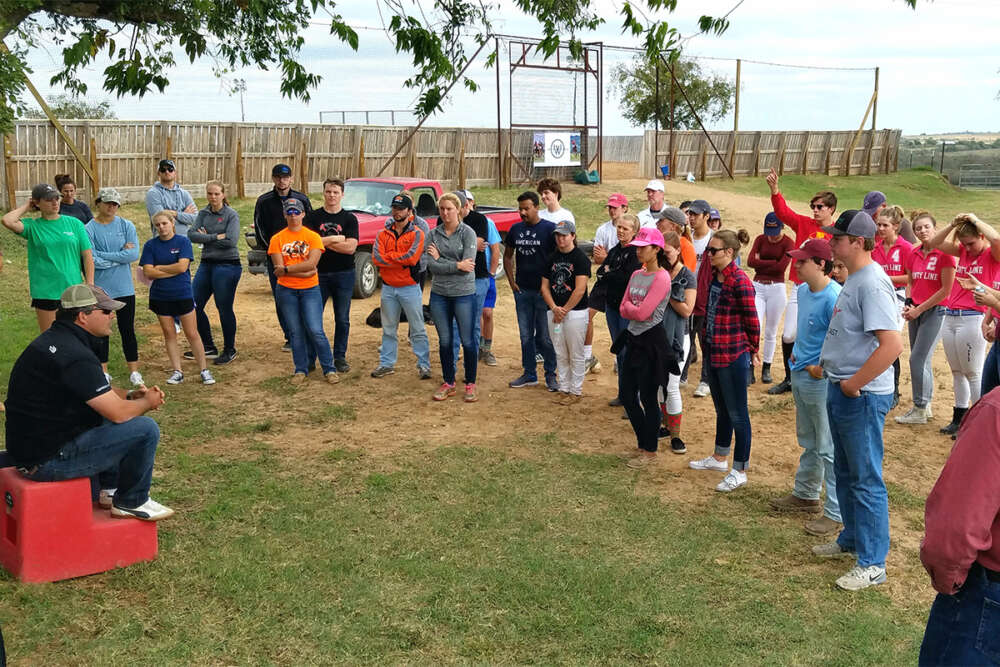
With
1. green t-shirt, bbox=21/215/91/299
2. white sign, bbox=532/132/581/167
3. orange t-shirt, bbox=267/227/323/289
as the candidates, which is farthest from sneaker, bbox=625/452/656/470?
white sign, bbox=532/132/581/167

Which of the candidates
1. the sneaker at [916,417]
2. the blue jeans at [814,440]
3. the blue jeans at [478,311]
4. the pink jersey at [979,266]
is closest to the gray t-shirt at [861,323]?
the blue jeans at [814,440]

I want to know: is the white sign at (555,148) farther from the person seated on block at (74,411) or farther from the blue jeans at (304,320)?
the person seated on block at (74,411)

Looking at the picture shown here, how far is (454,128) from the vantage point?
26609mm

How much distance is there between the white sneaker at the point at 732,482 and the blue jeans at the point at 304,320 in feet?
15.2

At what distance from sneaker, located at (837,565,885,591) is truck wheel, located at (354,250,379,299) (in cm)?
980

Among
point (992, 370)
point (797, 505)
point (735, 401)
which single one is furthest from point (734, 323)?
point (992, 370)

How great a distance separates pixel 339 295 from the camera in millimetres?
10180

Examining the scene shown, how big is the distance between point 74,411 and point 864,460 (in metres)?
4.58

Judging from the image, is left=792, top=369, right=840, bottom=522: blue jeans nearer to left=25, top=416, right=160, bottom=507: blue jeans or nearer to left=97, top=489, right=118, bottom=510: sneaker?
left=25, top=416, right=160, bottom=507: blue jeans

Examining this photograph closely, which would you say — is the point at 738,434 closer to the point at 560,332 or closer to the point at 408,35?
the point at 560,332

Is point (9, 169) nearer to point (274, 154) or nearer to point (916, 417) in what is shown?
point (274, 154)

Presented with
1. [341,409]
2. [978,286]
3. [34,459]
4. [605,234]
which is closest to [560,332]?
[605,234]

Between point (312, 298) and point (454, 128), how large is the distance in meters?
17.8

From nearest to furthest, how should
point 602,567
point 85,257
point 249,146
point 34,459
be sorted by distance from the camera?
1. point 34,459
2. point 602,567
3. point 85,257
4. point 249,146
